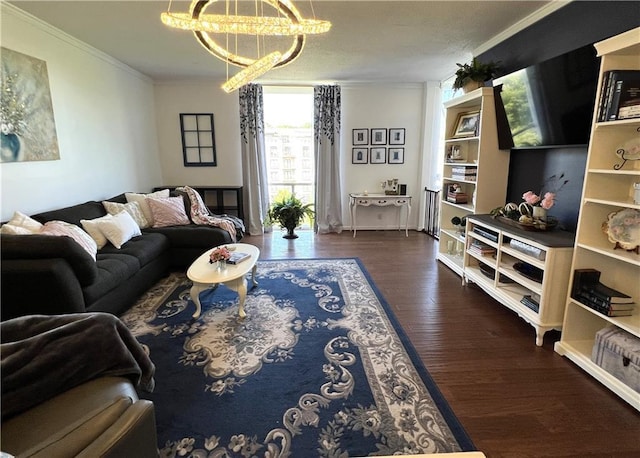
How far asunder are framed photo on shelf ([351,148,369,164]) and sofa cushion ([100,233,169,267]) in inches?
137

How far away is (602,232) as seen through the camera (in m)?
2.17

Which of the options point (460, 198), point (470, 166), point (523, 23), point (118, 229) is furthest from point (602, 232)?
point (118, 229)

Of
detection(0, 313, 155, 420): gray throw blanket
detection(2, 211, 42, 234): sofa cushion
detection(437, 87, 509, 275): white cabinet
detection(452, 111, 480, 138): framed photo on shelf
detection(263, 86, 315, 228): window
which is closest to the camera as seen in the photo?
detection(0, 313, 155, 420): gray throw blanket

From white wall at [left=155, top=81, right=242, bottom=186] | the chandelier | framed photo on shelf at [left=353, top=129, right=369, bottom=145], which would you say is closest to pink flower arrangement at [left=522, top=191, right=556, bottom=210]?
the chandelier

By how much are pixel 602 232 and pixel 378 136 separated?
4126 mm

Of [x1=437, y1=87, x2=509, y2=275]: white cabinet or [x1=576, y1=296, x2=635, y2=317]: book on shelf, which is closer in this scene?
[x1=576, y1=296, x2=635, y2=317]: book on shelf

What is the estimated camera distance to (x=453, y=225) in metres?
4.29

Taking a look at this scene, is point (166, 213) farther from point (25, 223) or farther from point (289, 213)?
point (289, 213)

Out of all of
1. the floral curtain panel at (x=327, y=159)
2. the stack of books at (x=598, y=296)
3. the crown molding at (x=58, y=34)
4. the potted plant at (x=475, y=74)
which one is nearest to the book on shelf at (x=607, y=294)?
the stack of books at (x=598, y=296)

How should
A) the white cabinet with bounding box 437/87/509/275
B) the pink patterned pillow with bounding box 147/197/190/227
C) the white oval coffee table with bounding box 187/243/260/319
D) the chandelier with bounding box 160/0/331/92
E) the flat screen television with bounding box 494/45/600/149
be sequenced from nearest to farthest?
1. the chandelier with bounding box 160/0/331/92
2. the flat screen television with bounding box 494/45/600/149
3. the white oval coffee table with bounding box 187/243/260/319
4. the white cabinet with bounding box 437/87/509/275
5. the pink patterned pillow with bounding box 147/197/190/227

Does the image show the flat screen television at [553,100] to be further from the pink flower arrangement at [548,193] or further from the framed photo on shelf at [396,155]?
the framed photo on shelf at [396,155]

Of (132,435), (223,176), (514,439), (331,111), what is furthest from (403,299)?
(223,176)

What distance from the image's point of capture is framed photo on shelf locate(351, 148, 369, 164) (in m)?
5.90

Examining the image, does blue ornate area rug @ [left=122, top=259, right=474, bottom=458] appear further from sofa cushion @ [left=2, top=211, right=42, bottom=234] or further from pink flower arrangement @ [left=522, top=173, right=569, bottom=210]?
pink flower arrangement @ [left=522, top=173, right=569, bottom=210]
